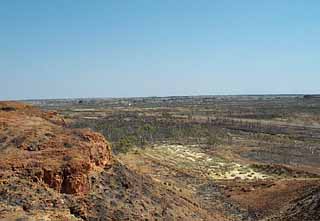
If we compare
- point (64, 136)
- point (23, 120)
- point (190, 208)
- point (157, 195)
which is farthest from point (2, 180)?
point (190, 208)

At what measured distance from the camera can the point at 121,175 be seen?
2123cm

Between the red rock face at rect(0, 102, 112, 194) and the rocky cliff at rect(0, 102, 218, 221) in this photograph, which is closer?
the rocky cliff at rect(0, 102, 218, 221)

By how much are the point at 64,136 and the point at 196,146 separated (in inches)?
1474

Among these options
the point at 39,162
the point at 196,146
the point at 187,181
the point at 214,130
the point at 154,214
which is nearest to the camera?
the point at 39,162

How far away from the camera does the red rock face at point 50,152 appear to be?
17281 mm

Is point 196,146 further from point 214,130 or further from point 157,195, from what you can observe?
point 157,195

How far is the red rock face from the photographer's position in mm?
17281

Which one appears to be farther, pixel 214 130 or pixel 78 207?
pixel 214 130

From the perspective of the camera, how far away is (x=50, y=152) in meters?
18.4

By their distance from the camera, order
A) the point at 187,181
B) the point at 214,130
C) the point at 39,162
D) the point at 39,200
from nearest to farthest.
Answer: the point at 39,200
the point at 39,162
the point at 187,181
the point at 214,130

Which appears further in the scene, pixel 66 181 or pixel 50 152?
pixel 50 152

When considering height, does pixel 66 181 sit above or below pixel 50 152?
below

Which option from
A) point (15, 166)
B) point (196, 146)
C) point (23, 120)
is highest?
point (23, 120)

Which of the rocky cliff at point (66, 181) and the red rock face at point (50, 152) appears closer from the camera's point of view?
the rocky cliff at point (66, 181)
